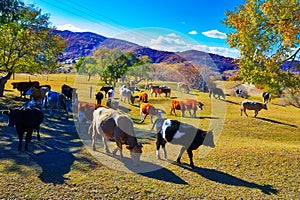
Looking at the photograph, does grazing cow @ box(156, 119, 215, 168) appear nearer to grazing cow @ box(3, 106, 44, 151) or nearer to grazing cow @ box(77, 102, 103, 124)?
grazing cow @ box(3, 106, 44, 151)

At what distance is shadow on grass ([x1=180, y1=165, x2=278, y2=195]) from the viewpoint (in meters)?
7.72

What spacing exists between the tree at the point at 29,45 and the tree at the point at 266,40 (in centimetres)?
1764

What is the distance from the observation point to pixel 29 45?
23.3 m

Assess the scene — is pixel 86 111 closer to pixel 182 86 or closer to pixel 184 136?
pixel 184 136

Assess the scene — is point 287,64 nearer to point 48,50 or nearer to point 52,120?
point 52,120

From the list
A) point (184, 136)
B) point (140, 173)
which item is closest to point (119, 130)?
point (140, 173)

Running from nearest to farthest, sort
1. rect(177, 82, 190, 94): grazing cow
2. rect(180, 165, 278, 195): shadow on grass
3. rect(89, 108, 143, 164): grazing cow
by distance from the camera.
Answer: rect(180, 165, 278, 195): shadow on grass → rect(89, 108, 143, 164): grazing cow → rect(177, 82, 190, 94): grazing cow

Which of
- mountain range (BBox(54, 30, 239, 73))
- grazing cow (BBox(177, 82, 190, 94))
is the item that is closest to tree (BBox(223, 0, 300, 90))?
mountain range (BBox(54, 30, 239, 73))

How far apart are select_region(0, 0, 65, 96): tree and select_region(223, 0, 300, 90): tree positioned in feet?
57.9

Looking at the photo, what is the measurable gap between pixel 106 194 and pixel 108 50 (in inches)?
656

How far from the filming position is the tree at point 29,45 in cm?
2222

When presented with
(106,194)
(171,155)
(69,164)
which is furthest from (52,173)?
(171,155)

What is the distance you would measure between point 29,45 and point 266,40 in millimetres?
20240

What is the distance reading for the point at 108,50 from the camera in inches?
A: 861
